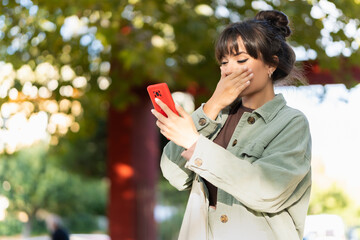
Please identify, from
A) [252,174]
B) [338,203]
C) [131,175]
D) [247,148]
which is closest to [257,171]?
[252,174]

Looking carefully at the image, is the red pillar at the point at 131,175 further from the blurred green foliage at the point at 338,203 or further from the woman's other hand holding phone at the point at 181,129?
the woman's other hand holding phone at the point at 181,129

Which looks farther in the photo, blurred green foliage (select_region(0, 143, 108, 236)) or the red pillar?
blurred green foliage (select_region(0, 143, 108, 236))

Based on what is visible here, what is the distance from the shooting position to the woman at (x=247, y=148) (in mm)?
1364

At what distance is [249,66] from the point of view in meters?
1.53

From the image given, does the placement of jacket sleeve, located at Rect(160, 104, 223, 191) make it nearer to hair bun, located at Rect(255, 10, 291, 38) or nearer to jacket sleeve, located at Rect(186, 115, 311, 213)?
jacket sleeve, located at Rect(186, 115, 311, 213)

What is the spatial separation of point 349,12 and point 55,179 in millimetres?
13504

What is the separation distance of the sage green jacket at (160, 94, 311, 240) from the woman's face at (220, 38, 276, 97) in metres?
0.06

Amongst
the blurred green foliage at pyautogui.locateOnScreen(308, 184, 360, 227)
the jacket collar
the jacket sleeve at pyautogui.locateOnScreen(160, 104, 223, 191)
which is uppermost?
the jacket collar

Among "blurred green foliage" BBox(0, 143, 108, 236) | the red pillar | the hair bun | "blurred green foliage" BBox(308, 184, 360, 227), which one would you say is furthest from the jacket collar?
"blurred green foliage" BBox(0, 143, 108, 236)

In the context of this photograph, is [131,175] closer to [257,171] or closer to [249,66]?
[249,66]

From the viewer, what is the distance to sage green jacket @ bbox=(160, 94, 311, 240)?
1360mm

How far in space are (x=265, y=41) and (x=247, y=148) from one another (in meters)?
0.30

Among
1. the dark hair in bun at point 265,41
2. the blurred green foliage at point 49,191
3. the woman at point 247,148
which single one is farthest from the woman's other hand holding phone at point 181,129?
the blurred green foliage at point 49,191

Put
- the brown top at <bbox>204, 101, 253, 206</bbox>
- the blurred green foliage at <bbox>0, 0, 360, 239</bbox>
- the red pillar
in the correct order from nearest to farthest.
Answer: the brown top at <bbox>204, 101, 253, 206</bbox> < the blurred green foliage at <bbox>0, 0, 360, 239</bbox> < the red pillar
